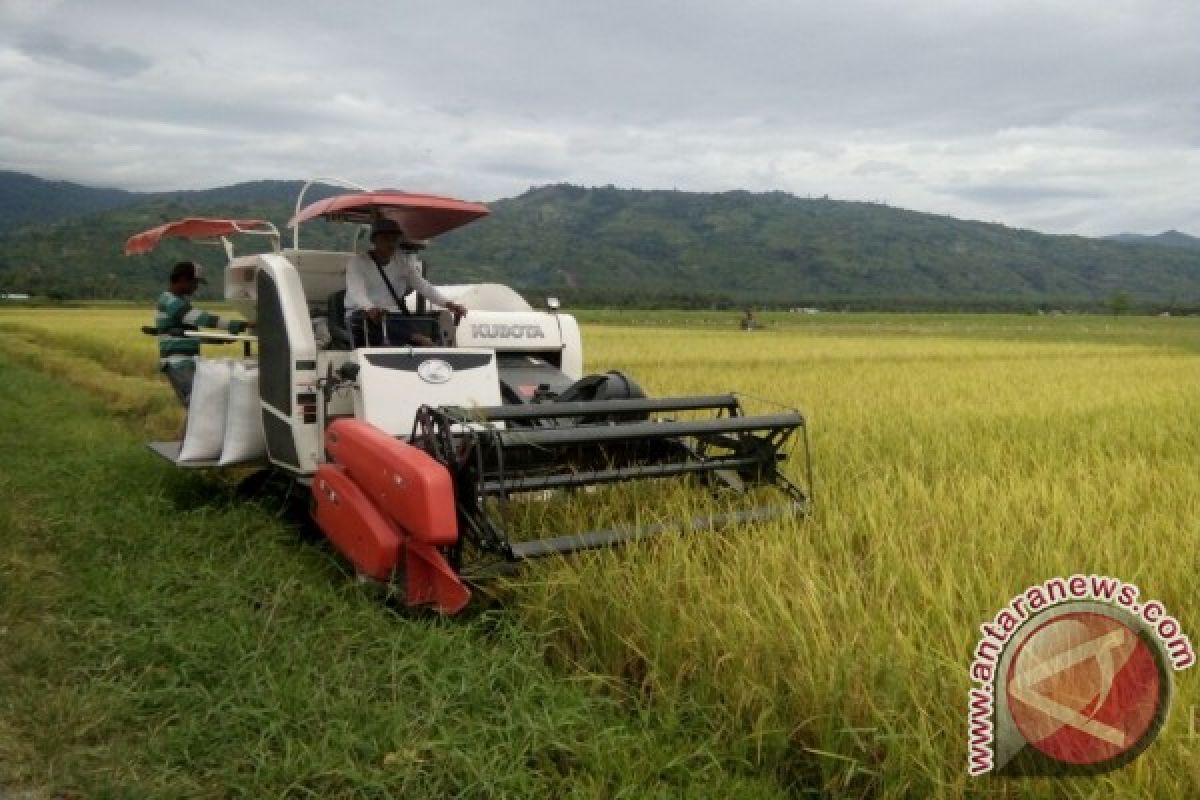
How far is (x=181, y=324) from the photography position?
25.2 feet

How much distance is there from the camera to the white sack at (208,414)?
620cm

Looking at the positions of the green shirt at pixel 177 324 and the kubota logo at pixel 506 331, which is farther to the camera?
the green shirt at pixel 177 324

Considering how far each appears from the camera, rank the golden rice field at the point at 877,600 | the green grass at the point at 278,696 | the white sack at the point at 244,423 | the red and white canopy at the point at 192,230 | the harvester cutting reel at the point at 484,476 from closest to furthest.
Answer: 1. the golden rice field at the point at 877,600
2. the green grass at the point at 278,696
3. the harvester cutting reel at the point at 484,476
4. the white sack at the point at 244,423
5. the red and white canopy at the point at 192,230

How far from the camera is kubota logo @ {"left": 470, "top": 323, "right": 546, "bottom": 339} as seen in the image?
20.6 feet

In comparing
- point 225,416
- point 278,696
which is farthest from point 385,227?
point 278,696

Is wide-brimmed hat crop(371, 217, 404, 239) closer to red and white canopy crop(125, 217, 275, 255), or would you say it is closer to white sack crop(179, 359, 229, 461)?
red and white canopy crop(125, 217, 275, 255)

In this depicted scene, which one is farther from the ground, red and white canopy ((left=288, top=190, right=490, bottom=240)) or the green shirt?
red and white canopy ((left=288, top=190, right=490, bottom=240))

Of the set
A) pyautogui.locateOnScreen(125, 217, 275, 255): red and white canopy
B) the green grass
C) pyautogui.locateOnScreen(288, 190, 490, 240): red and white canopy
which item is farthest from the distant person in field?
the green grass

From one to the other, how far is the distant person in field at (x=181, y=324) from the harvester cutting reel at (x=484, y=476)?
3.16m

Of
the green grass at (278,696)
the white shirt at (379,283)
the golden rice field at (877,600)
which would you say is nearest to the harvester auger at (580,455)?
the golden rice field at (877,600)

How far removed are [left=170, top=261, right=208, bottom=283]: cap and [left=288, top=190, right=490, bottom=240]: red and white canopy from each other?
1.90m

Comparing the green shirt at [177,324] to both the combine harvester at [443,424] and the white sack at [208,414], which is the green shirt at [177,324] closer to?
the combine harvester at [443,424]

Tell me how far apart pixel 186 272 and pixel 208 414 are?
2036mm

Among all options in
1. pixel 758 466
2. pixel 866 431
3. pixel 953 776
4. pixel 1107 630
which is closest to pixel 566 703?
pixel 953 776
